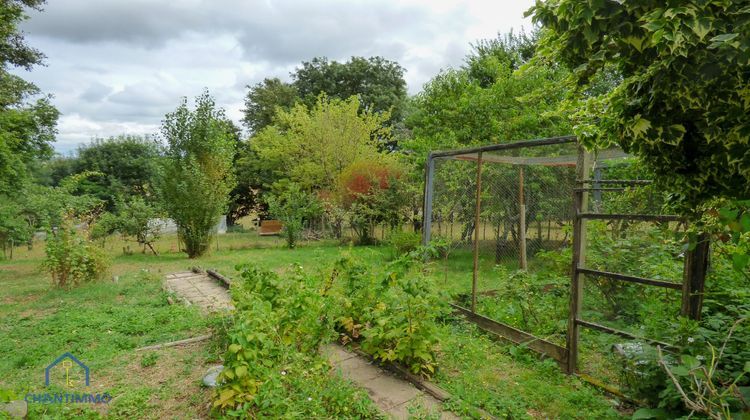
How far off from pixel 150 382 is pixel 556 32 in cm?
365

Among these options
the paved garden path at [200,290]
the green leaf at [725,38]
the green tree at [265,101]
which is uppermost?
the green tree at [265,101]

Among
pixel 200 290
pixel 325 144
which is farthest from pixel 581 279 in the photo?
pixel 325 144

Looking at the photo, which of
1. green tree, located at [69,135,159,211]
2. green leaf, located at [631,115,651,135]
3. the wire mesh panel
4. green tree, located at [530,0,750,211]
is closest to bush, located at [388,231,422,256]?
the wire mesh panel

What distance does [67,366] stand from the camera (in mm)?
3486

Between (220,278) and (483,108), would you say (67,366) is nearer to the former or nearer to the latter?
(220,278)

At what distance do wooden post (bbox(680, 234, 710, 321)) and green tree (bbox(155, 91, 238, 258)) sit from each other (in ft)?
32.7

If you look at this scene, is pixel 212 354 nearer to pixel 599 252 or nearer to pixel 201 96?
pixel 599 252

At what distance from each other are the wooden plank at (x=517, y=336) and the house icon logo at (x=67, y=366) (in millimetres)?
3569

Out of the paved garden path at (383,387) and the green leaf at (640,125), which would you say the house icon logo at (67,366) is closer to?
the paved garden path at (383,387)

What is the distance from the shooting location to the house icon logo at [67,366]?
3183 millimetres

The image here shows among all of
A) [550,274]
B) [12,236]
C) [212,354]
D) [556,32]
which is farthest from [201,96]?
[556,32]

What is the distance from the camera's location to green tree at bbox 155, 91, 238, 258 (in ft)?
33.4

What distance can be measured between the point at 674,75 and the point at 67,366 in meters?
4.66

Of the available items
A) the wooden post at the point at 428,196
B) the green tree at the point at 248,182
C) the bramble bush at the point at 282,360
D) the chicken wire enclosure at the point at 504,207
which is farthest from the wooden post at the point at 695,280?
the green tree at the point at 248,182
